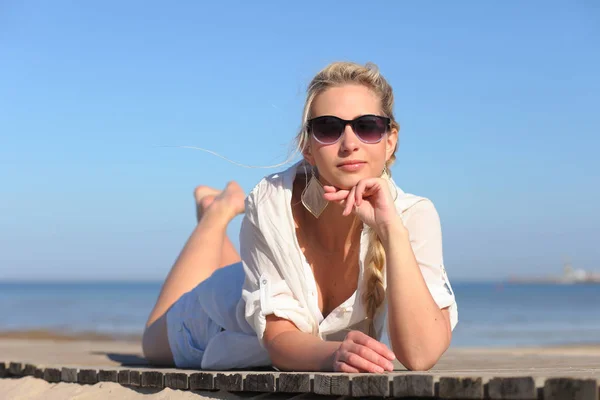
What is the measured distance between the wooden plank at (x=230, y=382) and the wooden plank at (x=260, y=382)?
0.04 metres

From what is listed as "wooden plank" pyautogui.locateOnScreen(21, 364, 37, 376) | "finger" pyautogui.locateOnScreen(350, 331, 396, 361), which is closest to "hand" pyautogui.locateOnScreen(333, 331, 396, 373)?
"finger" pyautogui.locateOnScreen(350, 331, 396, 361)

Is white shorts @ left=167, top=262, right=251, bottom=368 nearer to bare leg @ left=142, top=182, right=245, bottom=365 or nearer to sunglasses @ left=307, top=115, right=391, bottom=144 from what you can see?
bare leg @ left=142, top=182, right=245, bottom=365

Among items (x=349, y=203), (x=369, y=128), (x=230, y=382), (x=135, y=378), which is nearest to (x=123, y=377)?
(x=135, y=378)

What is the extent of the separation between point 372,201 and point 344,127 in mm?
405

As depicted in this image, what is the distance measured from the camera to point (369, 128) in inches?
151

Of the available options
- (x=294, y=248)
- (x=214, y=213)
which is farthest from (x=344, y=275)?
(x=214, y=213)

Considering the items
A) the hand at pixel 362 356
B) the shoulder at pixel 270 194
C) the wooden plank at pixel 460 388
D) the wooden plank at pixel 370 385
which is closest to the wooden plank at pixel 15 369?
the shoulder at pixel 270 194

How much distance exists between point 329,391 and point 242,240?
1.18 m

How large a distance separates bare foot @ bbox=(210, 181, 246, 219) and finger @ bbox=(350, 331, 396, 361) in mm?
2988

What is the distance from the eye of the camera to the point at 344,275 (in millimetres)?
4027

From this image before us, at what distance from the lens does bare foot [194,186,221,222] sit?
653 centimetres

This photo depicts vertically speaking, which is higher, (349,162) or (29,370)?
(349,162)

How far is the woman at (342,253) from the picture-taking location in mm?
3484

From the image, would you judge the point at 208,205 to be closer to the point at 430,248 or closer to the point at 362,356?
the point at 430,248
